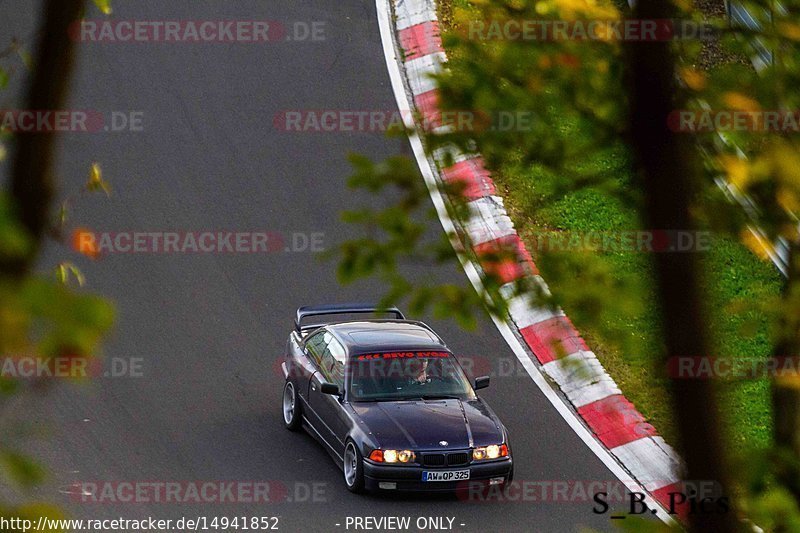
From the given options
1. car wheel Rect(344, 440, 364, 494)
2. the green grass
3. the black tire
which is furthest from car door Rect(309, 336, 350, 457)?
the green grass

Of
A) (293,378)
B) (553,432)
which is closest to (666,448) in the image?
(553,432)

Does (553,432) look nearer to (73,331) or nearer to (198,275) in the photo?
(198,275)

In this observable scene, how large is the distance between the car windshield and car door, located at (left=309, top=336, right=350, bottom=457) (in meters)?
0.18

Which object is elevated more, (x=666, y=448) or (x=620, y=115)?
(x=620, y=115)

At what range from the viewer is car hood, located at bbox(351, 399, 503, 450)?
32.1 ft

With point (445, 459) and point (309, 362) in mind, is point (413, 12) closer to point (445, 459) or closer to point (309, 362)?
point (309, 362)

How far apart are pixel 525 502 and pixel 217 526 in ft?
9.24

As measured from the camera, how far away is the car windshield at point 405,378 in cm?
1041

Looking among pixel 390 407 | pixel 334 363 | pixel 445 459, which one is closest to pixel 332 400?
pixel 334 363

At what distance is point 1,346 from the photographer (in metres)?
1.69

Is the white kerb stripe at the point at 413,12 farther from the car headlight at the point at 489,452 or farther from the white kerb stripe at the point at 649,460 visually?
the car headlight at the point at 489,452

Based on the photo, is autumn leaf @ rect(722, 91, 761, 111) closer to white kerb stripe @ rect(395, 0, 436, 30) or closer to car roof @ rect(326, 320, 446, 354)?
car roof @ rect(326, 320, 446, 354)

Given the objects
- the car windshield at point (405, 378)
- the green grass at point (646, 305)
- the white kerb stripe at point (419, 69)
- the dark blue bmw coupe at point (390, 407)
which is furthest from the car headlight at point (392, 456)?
the white kerb stripe at point (419, 69)

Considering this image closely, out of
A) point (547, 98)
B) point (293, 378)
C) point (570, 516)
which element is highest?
point (547, 98)
